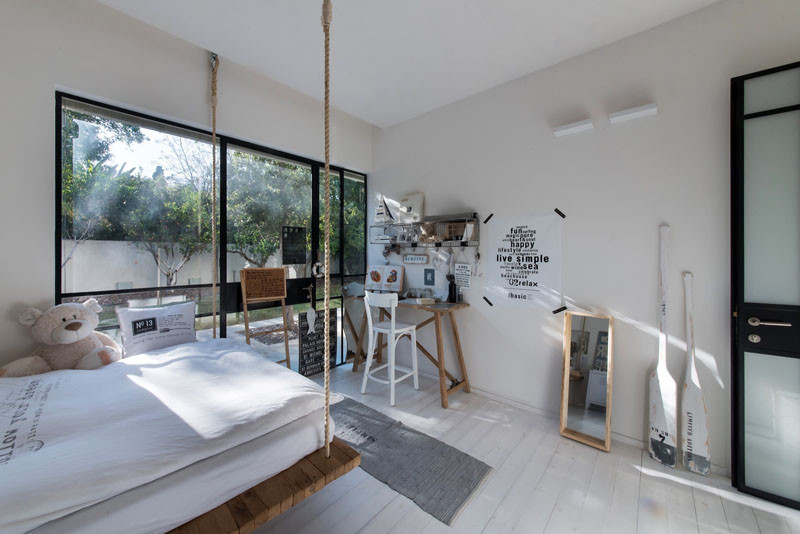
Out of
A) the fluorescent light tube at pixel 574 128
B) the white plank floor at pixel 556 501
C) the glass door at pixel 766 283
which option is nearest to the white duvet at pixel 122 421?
the white plank floor at pixel 556 501

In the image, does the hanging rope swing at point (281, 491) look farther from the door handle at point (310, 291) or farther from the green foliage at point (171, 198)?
the door handle at point (310, 291)

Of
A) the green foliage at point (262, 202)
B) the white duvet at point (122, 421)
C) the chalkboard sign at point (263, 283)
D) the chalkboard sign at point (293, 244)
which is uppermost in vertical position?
the green foliage at point (262, 202)

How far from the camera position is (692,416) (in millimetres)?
1878

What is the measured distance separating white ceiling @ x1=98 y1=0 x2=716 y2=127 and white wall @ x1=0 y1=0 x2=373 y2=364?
283 millimetres

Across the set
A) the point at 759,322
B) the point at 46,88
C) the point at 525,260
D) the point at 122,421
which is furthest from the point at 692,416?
the point at 46,88

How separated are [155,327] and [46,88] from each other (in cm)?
164

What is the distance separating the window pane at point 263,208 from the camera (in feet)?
9.27

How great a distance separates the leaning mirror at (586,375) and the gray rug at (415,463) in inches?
34.7

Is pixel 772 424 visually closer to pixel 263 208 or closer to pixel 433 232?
pixel 433 232

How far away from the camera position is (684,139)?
198 centimetres

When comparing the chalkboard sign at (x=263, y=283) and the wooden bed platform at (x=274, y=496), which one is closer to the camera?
the wooden bed platform at (x=274, y=496)

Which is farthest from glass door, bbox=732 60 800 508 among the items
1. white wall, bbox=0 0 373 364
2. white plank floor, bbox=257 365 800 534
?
white wall, bbox=0 0 373 364

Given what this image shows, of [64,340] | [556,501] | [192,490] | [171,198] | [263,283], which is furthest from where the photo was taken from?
[263,283]

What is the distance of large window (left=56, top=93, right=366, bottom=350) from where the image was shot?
2.04 meters
